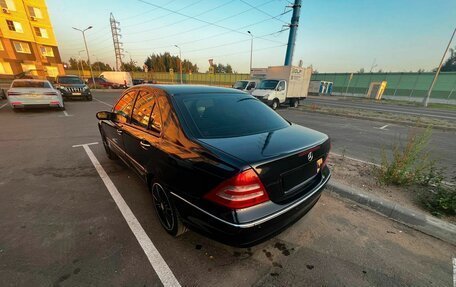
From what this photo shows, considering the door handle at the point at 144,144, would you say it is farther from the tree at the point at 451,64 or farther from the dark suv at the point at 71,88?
the tree at the point at 451,64

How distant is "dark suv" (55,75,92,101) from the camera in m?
13.8

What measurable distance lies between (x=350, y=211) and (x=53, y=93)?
12318 mm

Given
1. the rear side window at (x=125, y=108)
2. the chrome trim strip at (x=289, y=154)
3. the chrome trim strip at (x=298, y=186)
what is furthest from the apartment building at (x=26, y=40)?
the chrome trim strip at (x=298, y=186)

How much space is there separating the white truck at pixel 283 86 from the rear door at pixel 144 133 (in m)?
11.1

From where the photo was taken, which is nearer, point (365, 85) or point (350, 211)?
point (350, 211)

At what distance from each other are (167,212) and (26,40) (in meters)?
46.3

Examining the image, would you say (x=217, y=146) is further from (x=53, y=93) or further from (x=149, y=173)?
(x=53, y=93)

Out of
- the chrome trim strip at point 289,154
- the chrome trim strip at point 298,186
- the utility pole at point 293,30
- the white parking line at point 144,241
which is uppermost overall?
the utility pole at point 293,30

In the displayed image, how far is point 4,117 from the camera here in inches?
334

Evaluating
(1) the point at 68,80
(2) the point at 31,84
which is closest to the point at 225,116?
(2) the point at 31,84

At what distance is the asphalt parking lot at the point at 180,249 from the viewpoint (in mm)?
1916

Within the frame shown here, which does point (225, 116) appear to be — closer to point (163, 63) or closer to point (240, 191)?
point (240, 191)

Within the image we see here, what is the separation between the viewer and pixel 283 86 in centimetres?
1422

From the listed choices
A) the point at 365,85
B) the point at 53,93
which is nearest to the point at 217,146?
the point at 53,93
